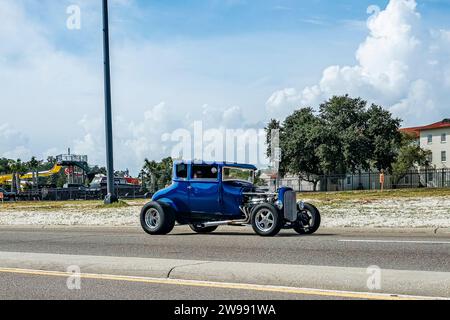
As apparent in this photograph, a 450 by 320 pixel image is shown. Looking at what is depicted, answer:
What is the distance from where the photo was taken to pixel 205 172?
15422mm

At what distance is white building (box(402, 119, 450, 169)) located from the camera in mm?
103312

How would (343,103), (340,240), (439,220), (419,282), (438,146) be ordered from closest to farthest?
(419,282), (340,240), (439,220), (343,103), (438,146)

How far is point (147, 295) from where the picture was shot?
728cm

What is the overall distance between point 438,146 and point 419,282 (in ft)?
339

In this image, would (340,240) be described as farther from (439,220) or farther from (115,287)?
(115,287)

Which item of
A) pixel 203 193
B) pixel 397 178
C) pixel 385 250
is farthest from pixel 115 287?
pixel 397 178

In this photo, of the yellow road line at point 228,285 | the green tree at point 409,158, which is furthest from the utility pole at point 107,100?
the green tree at point 409,158

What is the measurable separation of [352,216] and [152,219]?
652 centimetres

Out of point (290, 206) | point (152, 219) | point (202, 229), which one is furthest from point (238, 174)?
point (152, 219)

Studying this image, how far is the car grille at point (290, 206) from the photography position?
47.8 feet

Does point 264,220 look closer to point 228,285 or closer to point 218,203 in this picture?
point 218,203

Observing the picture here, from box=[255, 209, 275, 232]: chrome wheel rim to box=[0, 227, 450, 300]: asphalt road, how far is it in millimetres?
278

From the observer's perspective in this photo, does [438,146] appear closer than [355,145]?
No

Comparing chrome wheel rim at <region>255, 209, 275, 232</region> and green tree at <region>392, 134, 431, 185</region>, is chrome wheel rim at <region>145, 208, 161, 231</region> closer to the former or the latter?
chrome wheel rim at <region>255, 209, 275, 232</region>
